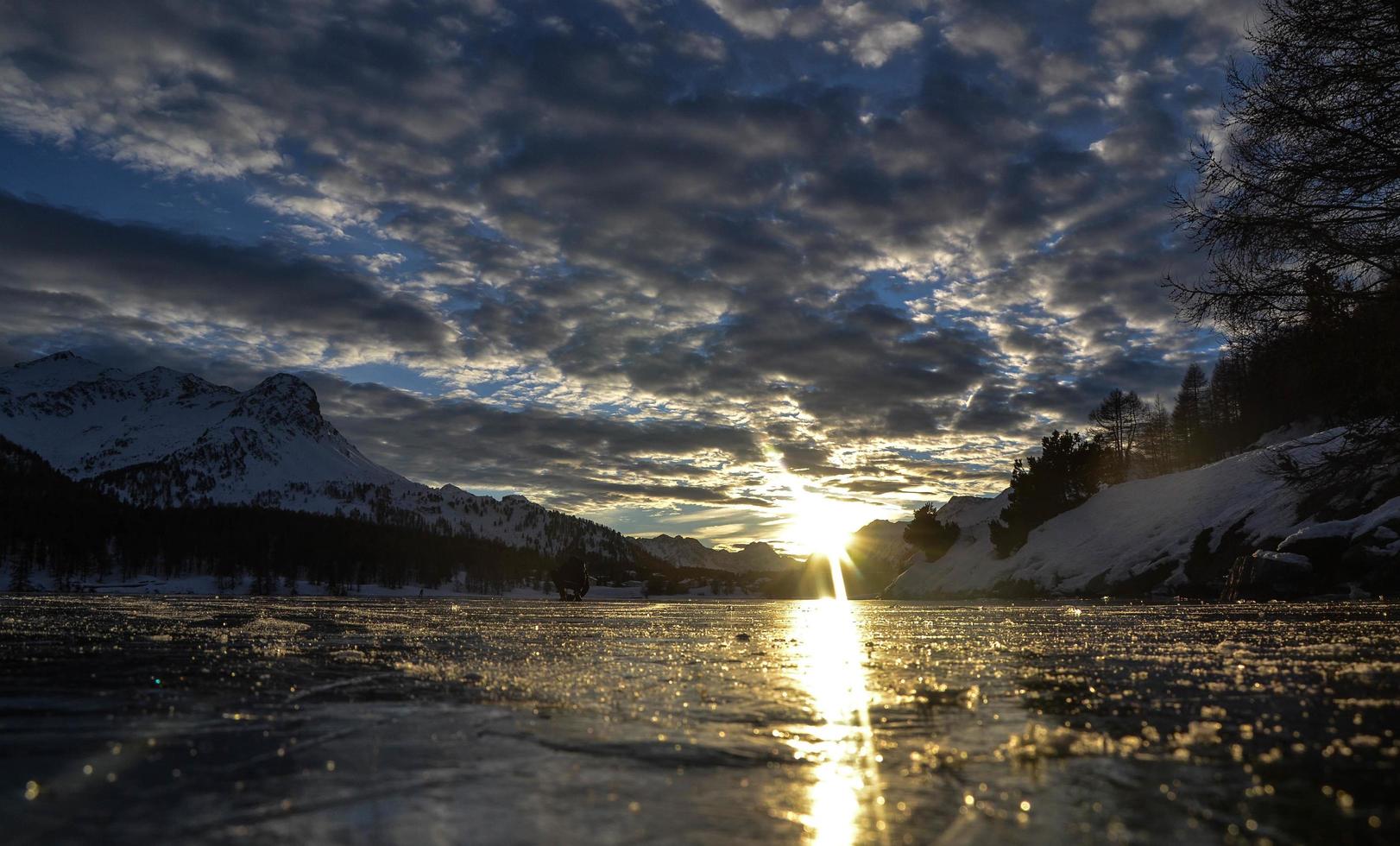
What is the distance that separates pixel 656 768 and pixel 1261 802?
2510 mm

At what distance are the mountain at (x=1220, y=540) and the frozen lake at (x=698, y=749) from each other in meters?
14.9

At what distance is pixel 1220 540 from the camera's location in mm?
44812

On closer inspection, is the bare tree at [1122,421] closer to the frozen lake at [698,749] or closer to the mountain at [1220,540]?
the mountain at [1220,540]

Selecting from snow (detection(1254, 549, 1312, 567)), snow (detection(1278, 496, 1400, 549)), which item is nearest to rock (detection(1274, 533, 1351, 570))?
snow (detection(1278, 496, 1400, 549))

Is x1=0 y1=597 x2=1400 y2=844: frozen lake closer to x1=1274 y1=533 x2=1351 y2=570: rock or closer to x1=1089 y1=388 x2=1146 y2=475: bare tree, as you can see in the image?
x1=1274 y1=533 x2=1351 y2=570: rock

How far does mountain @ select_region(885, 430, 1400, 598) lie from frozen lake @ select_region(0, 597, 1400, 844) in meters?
14.9

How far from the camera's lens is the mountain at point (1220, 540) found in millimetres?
31703

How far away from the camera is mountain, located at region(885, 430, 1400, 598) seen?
31.7m

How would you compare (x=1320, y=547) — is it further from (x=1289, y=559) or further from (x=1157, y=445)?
(x=1157, y=445)

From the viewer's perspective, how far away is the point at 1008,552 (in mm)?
72938

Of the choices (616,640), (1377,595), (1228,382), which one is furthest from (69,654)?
(1228,382)

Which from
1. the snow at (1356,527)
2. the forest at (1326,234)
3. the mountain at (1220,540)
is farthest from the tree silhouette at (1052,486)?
the forest at (1326,234)

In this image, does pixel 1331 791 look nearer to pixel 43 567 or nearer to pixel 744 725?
pixel 744 725

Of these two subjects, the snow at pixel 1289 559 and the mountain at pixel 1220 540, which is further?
the snow at pixel 1289 559
